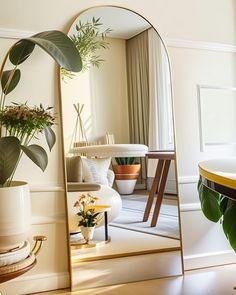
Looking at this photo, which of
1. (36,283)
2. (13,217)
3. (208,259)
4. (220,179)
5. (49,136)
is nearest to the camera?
(220,179)

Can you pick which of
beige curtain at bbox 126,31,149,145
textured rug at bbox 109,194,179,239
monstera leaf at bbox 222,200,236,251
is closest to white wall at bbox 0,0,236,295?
textured rug at bbox 109,194,179,239

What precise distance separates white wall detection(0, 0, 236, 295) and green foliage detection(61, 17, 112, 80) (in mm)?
91

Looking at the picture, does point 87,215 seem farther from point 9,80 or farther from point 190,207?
point 9,80

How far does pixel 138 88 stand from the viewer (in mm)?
2635

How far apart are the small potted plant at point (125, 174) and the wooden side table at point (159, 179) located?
0.48 feet

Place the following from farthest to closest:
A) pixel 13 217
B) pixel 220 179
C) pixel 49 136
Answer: pixel 49 136 < pixel 13 217 < pixel 220 179

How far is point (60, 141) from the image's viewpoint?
2396 mm

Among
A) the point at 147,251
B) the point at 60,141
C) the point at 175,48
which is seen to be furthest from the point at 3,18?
the point at 147,251

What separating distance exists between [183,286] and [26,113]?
4.86 feet

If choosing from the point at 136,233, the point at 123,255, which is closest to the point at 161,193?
the point at 136,233

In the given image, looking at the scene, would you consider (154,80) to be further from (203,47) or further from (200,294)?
(200,294)

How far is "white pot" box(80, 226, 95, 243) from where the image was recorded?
2441 millimetres

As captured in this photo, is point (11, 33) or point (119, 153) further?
point (119, 153)

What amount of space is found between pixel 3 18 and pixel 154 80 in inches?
42.8
